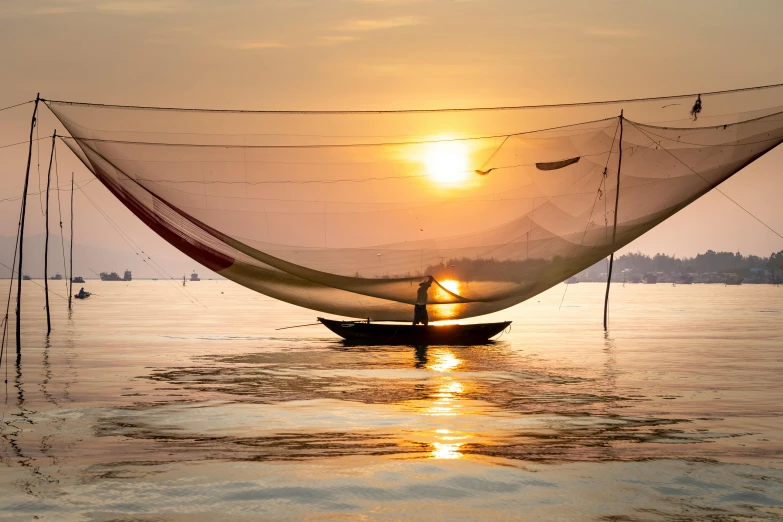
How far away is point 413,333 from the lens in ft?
91.6

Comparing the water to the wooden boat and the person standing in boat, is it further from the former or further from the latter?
the wooden boat

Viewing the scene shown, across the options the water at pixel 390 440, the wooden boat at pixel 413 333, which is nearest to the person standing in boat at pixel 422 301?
the water at pixel 390 440

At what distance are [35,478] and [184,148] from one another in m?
10.1

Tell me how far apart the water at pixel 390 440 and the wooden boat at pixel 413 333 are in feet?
5.30

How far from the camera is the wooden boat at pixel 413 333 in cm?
2808

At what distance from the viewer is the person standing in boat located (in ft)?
75.8

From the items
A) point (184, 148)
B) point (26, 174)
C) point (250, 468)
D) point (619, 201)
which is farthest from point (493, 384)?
point (26, 174)

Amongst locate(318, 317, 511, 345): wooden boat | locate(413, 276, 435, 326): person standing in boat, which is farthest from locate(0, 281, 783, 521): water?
locate(318, 317, 511, 345): wooden boat

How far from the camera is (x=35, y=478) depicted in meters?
10.6

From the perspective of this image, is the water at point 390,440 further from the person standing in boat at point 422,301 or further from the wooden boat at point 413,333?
the wooden boat at point 413,333

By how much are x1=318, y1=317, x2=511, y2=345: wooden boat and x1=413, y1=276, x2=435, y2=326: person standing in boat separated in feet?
6.28

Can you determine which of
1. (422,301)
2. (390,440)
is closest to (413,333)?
(422,301)

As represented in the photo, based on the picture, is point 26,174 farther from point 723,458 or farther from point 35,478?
point 723,458

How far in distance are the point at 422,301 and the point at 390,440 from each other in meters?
10.8
